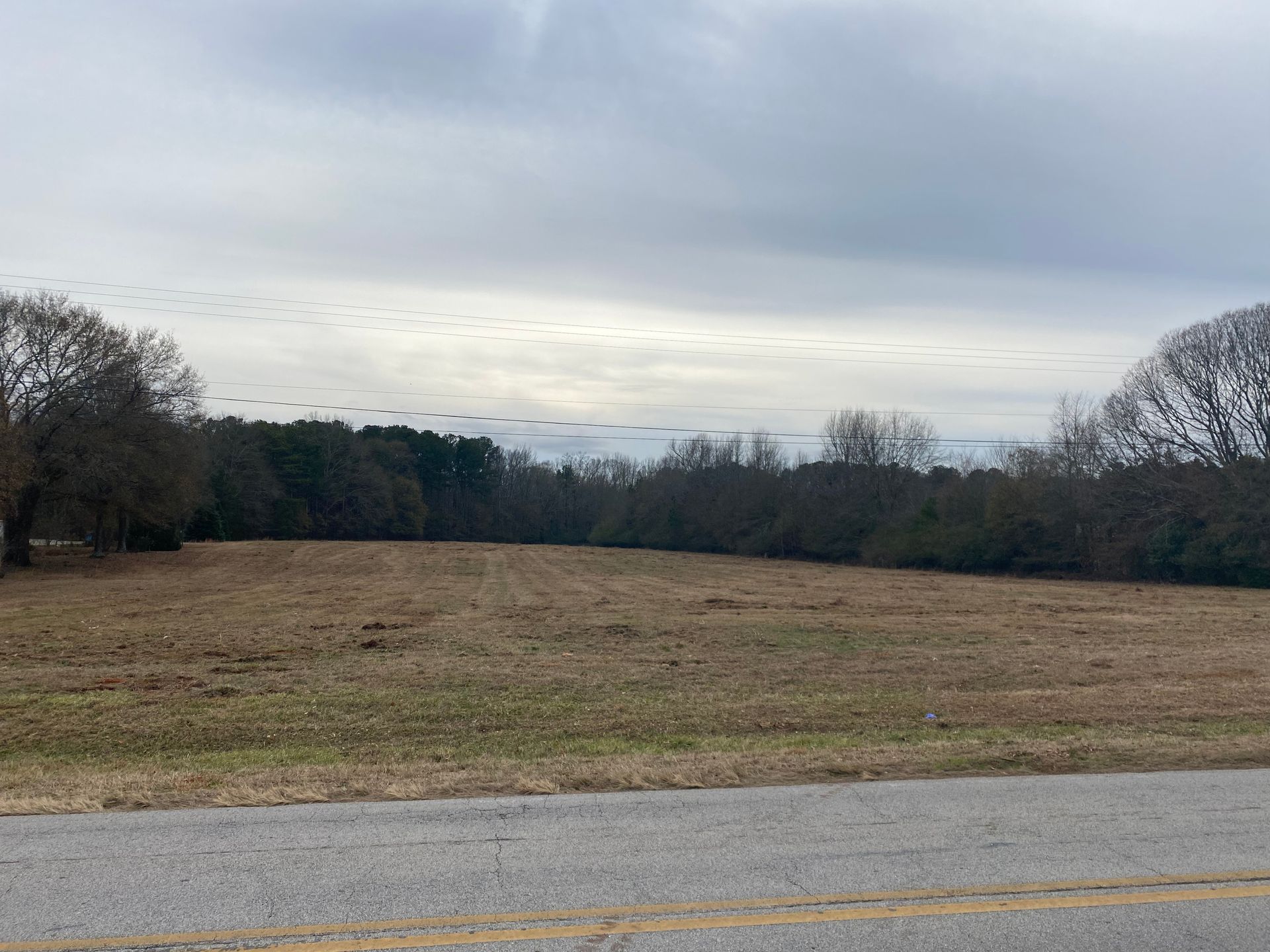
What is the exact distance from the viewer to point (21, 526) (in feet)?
134

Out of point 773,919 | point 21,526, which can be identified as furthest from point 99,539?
point 773,919

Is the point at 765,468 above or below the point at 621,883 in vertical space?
above

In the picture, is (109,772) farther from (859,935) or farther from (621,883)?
(859,935)

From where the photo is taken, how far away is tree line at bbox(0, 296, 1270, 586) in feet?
127

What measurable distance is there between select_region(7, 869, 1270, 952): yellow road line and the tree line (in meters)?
32.8

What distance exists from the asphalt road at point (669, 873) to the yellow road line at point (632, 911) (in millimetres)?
15

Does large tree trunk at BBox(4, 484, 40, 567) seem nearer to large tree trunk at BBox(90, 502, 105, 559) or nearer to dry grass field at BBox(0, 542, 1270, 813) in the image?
large tree trunk at BBox(90, 502, 105, 559)

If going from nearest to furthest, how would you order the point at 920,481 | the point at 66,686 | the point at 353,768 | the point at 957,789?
the point at 957,789 → the point at 353,768 → the point at 66,686 → the point at 920,481

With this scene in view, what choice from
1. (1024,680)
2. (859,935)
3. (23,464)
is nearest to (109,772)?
(859,935)

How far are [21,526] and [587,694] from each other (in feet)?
127

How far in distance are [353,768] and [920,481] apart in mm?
73665

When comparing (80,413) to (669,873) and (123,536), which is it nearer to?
(123,536)

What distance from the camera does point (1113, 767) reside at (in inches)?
302

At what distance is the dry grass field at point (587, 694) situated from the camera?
25.8 ft
